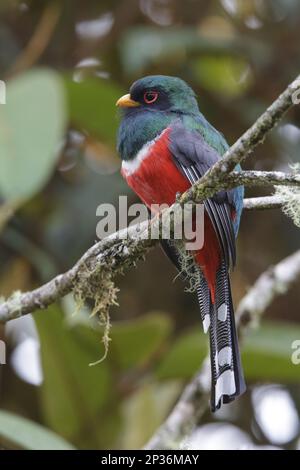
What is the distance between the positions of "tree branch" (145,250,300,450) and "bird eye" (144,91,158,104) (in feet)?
2.78

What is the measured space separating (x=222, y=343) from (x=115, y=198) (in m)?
1.81

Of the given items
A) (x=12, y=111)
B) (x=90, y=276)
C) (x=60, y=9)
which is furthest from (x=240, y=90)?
(x=90, y=276)

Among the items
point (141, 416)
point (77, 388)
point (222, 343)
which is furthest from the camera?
point (141, 416)

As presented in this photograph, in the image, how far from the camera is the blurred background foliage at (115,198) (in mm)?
3752

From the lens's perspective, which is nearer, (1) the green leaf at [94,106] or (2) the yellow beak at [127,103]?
(2) the yellow beak at [127,103]

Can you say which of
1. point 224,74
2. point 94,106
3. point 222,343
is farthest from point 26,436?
point 224,74

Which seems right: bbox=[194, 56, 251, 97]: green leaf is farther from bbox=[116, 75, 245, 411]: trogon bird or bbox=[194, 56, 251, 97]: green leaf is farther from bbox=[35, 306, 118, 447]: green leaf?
bbox=[35, 306, 118, 447]: green leaf

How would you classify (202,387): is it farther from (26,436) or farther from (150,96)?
(150,96)

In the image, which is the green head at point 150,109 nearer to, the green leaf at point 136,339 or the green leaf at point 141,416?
the green leaf at point 136,339

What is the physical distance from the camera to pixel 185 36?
15.9 ft

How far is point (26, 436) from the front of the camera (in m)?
3.03

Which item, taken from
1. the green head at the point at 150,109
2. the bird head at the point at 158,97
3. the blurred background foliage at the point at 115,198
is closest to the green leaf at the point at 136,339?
the blurred background foliage at the point at 115,198

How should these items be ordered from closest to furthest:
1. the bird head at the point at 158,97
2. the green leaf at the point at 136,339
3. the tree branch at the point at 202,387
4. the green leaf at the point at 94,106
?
the tree branch at the point at 202,387 → the bird head at the point at 158,97 → the green leaf at the point at 136,339 → the green leaf at the point at 94,106

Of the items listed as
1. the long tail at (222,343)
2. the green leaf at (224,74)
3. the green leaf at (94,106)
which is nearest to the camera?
the long tail at (222,343)
